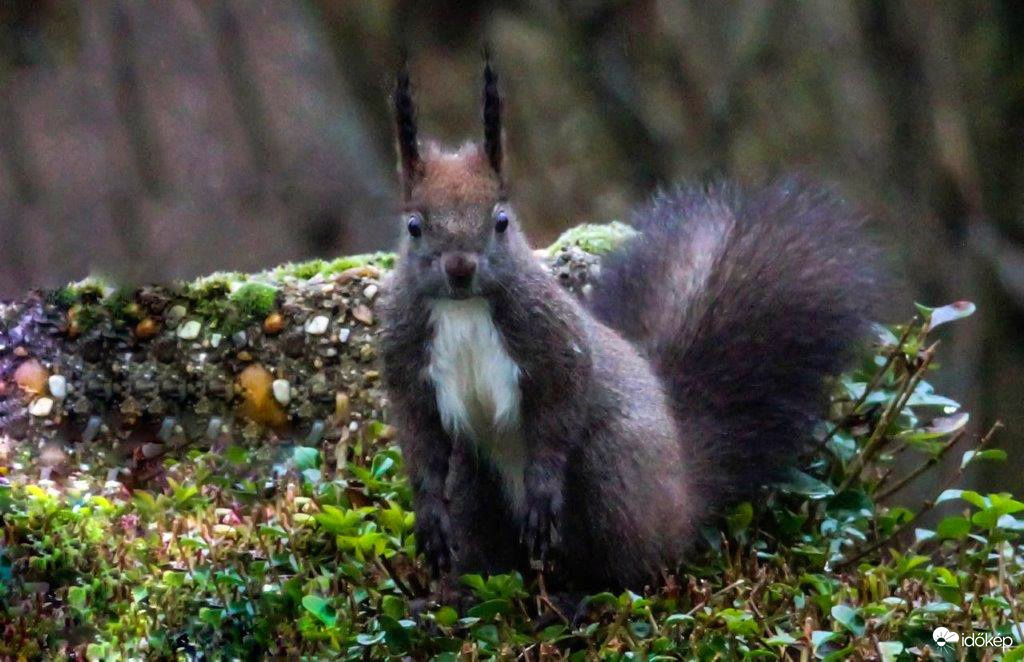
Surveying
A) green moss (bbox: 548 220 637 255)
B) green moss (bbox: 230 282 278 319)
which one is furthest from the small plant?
green moss (bbox: 548 220 637 255)

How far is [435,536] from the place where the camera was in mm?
2594

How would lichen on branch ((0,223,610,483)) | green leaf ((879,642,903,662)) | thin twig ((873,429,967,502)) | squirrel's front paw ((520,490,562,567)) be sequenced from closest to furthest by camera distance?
1. green leaf ((879,642,903,662))
2. squirrel's front paw ((520,490,562,567))
3. thin twig ((873,429,967,502))
4. lichen on branch ((0,223,610,483))

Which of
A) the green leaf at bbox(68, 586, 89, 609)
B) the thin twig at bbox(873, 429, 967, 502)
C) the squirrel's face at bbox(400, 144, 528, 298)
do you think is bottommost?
the green leaf at bbox(68, 586, 89, 609)

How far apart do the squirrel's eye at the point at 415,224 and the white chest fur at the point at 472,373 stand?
133 mm

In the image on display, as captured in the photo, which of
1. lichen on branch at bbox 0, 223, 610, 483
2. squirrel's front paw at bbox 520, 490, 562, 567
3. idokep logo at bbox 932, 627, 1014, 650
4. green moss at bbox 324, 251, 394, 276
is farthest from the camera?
green moss at bbox 324, 251, 394, 276

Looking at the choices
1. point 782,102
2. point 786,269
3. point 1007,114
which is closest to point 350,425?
point 786,269

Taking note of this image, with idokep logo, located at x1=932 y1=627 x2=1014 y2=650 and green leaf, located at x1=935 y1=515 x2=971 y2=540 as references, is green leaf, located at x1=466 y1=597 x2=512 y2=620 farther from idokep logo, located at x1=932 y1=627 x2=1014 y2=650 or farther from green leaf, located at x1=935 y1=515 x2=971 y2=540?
green leaf, located at x1=935 y1=515 x2=971 y2=540

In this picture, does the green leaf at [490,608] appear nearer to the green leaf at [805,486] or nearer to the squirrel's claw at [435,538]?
the squirrel's claw at [435,538]

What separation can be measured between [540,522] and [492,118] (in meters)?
0.73

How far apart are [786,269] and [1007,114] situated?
2653 mm

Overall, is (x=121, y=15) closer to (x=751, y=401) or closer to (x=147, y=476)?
(x=147, y=476)

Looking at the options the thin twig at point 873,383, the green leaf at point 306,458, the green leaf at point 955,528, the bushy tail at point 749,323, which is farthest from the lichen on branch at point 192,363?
the green leaf at point 955,528

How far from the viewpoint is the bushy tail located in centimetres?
302

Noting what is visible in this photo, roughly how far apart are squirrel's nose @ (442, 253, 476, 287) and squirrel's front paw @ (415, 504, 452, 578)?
46 centimetres
